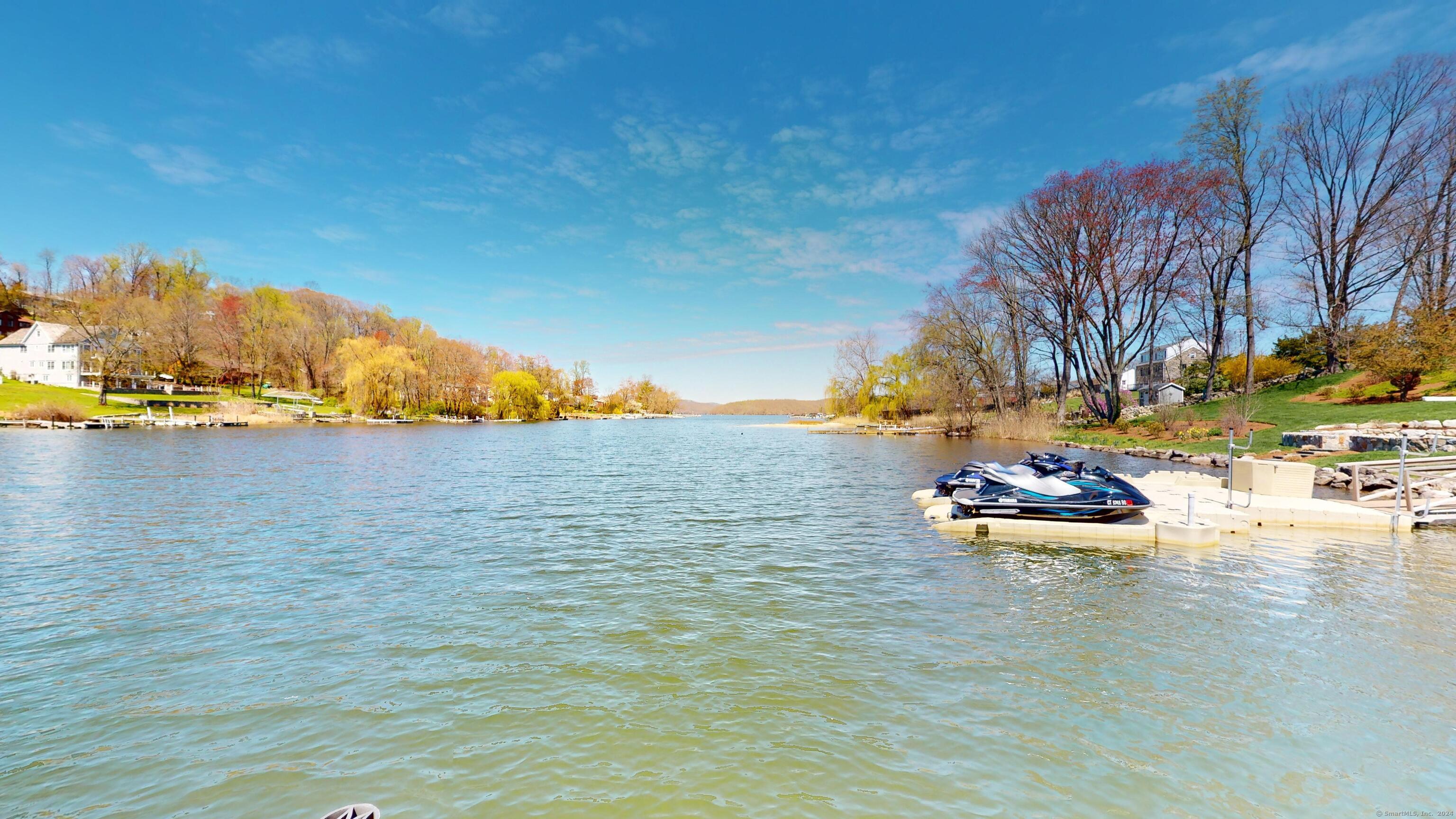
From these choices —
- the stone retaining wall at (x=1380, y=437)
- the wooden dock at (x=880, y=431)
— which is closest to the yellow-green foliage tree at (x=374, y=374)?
the wooden dock at (x=880, y=431)

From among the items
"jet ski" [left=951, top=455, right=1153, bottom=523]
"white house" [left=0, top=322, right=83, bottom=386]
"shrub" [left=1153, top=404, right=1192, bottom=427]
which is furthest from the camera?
"white house" [left=0, top=322, right=83, bottom=386]

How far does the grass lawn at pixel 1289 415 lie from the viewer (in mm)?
23141

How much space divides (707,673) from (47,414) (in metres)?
74.4

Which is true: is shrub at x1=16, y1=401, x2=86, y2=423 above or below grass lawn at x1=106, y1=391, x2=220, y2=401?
below

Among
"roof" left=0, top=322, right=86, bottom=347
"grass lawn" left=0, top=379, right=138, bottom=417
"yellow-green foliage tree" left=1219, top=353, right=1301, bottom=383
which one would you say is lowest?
"grass lawn" left=0, top=379, right=138, bottom=417

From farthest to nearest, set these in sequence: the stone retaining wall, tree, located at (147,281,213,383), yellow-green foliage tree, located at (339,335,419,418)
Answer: yellow-green foliage tree, located at (339,335,419,418)
tree, located at (147,281,213,383)
the stone retaining wall

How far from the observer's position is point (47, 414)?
48.1 meters

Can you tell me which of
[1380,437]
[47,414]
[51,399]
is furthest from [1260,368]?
[51,399]

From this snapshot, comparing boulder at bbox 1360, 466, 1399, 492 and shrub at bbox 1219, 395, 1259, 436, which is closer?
boulder at bbox 1360, 466, 1399, 492

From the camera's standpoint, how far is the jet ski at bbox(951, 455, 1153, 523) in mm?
12961

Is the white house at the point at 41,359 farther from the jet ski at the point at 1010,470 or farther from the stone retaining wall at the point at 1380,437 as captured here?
the stone retaining wall at the point at 1380,437

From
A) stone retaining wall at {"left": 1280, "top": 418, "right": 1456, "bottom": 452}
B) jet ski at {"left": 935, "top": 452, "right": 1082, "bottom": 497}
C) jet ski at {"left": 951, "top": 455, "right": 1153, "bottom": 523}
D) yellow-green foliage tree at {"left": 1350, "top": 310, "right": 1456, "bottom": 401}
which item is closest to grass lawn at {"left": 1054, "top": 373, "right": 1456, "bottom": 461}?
stone retaining wall at {"left": 1280, "top": 418, "right": 1456, "bottom": 452}

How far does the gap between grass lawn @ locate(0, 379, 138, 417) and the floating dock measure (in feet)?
253

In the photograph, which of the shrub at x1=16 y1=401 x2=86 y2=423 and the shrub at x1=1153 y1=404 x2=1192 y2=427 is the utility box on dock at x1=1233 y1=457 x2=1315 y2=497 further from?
the shrub at x1=16 y1=401 x2=86 y2=423
